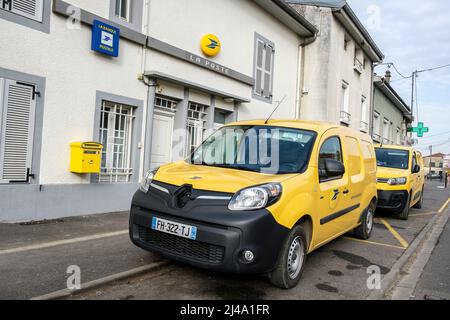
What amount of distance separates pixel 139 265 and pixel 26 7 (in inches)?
189

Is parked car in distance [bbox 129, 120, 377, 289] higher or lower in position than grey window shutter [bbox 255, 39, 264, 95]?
lower

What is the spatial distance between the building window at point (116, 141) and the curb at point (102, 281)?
3.86 m

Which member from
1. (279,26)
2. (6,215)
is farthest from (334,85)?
(6,215)

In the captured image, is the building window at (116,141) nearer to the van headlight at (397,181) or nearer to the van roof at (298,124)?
the van roof at (298,124)

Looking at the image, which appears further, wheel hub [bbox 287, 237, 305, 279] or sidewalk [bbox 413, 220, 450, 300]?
sidewalk [bbox 413, 220, 450, 300]

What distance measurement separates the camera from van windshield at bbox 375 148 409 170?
10.0 m

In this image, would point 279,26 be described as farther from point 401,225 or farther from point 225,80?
point 401,225

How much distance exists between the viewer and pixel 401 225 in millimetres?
8859

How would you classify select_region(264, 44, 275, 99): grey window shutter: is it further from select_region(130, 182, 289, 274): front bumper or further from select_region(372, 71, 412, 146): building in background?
select_region(372, 71, 412, 146): building in background

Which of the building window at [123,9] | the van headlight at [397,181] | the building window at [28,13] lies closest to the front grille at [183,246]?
the building window at [28,13]

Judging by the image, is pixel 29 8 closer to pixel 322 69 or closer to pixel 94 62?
pixel 94 62

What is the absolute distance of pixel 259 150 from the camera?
4.78 m

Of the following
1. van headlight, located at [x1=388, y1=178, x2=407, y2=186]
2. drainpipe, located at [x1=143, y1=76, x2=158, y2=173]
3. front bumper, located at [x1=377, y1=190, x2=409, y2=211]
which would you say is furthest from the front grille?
van headlight, located at [x1=388, y1=178, x2=407, y2=186]

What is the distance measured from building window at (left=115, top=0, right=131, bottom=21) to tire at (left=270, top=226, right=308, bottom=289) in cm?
648
